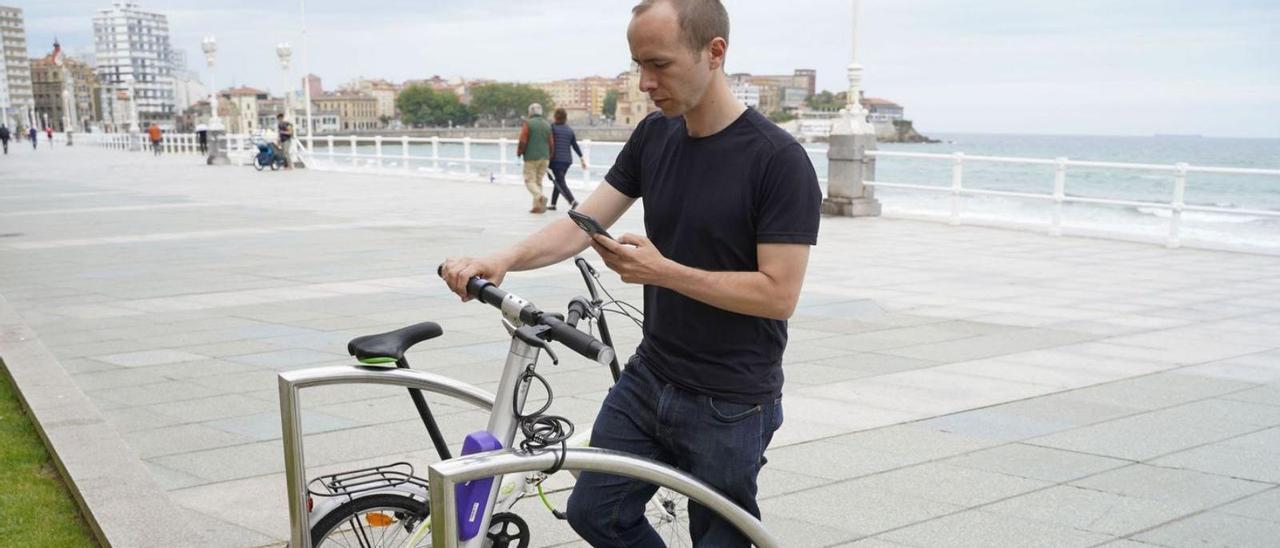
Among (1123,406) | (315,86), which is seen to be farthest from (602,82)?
(1123,406)

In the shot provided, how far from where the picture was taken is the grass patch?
374 centimetres

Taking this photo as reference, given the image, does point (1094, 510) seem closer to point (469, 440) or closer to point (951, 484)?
point (951, 484)

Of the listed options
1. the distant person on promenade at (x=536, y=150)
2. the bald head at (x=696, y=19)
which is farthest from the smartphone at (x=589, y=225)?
the distant person on promenade at (x=536, y=150)

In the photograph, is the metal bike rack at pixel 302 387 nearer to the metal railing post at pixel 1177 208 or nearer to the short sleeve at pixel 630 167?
the short sleeve at pixel 630 167

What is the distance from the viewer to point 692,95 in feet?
7.21

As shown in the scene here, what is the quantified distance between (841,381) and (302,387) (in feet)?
13.0

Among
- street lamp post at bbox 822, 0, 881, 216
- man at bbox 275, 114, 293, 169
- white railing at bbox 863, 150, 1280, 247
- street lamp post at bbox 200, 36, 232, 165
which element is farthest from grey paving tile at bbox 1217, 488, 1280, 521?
street lamp post at bbox 200, 36, 232, 165

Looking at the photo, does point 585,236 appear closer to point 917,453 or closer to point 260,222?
point 917,453

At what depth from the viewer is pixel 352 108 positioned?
169 m

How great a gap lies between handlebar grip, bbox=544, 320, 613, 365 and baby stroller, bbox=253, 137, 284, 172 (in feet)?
95.2

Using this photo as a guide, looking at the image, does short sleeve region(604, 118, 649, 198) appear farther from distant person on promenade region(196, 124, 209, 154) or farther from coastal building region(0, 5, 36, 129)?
coastal building region(0, 5, 36, 129)

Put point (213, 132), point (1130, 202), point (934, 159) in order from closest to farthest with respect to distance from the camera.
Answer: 1. point (1130, 202)
2. point (934, 159)
3. point (213, 132)

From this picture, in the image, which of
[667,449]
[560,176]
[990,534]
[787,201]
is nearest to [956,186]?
[560,176]

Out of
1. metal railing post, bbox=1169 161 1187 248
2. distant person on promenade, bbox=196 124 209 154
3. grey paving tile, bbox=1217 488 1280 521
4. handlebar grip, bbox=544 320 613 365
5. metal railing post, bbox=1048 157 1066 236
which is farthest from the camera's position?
distant person on promenade, bbox=196 124 209 154
